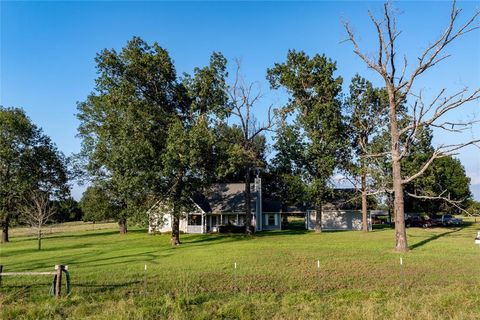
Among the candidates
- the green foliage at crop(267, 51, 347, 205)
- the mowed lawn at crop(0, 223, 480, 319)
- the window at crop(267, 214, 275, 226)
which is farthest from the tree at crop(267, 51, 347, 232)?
the mowed lawn at crop(0, 223, 480, 319)

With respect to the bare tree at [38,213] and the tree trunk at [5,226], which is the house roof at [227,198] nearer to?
the bare tree at [38,213]

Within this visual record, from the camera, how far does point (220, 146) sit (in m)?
30.6

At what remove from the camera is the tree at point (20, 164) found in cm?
3881

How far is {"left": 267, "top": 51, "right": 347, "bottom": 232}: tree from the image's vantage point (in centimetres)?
3944

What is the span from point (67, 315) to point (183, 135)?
63.2 feet

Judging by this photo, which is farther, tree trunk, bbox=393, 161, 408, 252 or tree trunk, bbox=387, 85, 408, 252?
tree trunk, bbox=387, 85, 408, 252

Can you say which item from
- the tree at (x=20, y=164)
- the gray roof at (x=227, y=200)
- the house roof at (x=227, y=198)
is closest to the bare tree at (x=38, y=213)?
the tree at (x=20, y=164)

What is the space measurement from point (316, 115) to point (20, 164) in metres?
30.6

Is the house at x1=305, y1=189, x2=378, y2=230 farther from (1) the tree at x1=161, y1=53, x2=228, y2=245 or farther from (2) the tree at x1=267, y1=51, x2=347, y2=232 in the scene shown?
(1) the tree at x1=161, y1=53, x2=228, y2=245

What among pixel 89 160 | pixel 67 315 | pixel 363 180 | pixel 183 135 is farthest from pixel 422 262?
pixel 89 160

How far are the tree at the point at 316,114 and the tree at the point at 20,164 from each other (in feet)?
85.5

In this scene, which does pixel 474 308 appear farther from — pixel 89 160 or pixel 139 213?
pixel 89 160

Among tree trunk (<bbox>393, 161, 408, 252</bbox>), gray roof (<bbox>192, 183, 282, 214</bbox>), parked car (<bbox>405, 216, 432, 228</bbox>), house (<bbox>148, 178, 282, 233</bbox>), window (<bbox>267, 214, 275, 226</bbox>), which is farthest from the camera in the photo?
parked car (<bbox>405, 216, 432, 228</bbox>)

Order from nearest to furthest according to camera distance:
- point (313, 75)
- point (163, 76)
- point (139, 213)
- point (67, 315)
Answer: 1. point (67, 315)
2. point (139, 213)
3. point (163, 76)
4. point (313, 75)
